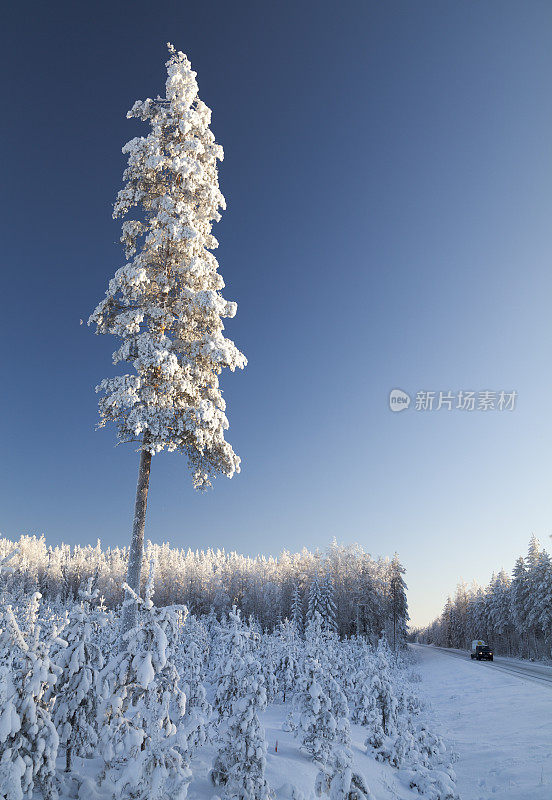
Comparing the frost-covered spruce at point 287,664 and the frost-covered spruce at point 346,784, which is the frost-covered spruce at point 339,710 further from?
the frost-covered spruce at point 287,664

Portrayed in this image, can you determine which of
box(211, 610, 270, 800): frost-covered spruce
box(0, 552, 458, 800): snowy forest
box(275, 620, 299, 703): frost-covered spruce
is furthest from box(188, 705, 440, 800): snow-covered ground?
box(275, 620, 299, 703): frost-covered spruce

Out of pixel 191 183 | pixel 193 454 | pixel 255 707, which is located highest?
pixel 191 183

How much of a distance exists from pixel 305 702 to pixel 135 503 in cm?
648

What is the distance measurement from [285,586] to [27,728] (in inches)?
2903

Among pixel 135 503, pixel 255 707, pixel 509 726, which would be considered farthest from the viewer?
pixel 509 726

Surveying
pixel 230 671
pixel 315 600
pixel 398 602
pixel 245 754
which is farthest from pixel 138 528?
pixel 398 602

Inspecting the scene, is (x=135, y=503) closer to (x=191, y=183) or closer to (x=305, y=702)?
(x=305, y=702)

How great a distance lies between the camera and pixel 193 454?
13430 millimetres

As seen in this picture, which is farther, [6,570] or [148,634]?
[6,570]

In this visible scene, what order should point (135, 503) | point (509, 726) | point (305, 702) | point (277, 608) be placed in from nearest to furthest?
1. point (305, 702)
2. point (135, 503)
3. point (509, 726)
4. point (277, 608)

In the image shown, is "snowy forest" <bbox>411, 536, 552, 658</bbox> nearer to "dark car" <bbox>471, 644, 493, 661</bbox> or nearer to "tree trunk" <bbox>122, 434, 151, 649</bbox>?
"dark car" <bbox>471, 644, 493, 661</bbox>

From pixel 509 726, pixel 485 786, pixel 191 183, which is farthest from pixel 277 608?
pixel 191 183

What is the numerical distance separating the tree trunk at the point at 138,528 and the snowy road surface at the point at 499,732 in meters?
8.99

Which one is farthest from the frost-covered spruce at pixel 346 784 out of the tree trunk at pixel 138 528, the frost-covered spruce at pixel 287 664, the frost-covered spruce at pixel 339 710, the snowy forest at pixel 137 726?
the frost-covered spruce at pixel 287 664
